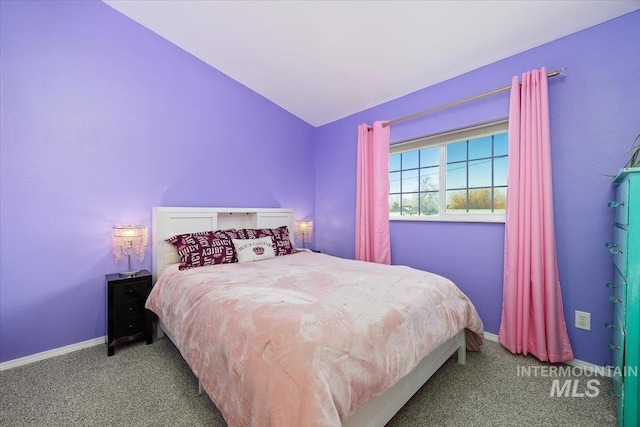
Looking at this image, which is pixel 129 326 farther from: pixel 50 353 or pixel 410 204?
pixel 410 204

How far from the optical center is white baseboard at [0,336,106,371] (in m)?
1.82

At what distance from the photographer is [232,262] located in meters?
2.46

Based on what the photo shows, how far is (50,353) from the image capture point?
77.4 inches

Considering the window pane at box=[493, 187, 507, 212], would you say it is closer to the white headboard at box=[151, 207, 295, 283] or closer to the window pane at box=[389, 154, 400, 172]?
the window pane at box=[389, 154, 400, 172]

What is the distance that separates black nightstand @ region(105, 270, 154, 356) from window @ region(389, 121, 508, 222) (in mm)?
2668

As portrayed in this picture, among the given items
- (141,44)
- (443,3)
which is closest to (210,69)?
(141,44)

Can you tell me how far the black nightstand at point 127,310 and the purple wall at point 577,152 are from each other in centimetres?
282

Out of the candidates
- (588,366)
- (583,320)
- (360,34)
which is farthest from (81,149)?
(588,366)

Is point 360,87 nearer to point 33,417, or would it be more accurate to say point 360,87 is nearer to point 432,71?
point 432,71

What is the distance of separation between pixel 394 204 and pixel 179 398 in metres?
2.73

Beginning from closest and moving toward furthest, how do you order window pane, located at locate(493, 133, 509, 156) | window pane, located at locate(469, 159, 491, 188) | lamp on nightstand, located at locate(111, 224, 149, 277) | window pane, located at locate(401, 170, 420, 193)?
lamp on nightstand, located at locate(111, 224, 149, 277) → window pane, located at locate(493, 133, 509, 156) → window pane, located at locate(469, 159, 491, 188) → window pane, located at locate(401, 170, 420, 193)

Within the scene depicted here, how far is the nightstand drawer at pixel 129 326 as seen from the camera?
6.58 ft

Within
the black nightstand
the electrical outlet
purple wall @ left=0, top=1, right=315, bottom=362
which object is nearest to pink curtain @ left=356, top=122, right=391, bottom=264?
the electrical outlet

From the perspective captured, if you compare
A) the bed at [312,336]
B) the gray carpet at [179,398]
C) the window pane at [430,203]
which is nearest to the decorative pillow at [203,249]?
the bed at [312,336]
